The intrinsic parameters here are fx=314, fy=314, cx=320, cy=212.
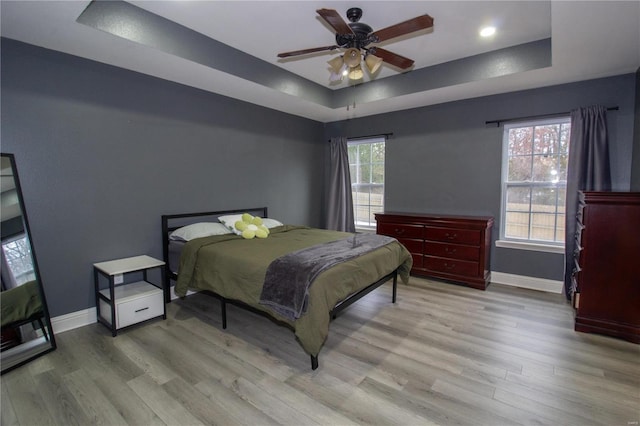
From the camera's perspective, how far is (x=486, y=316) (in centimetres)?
306

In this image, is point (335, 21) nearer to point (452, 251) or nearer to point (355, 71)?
point (355, 71)

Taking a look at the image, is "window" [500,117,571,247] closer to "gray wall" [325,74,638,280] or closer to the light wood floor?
"gray wall" [325,74,638,280]

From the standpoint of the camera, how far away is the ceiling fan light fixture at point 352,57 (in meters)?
2.29

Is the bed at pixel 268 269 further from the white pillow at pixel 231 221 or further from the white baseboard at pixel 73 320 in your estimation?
the white baseboard at pixel 73 320

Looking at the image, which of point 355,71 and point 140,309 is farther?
point 140,309

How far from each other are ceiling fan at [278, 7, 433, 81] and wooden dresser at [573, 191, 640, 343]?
80.2 inches

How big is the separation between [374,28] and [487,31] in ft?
3.36

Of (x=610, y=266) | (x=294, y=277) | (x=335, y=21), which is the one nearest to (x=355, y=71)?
(x=335, y=21)

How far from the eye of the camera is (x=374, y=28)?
2.84 meters

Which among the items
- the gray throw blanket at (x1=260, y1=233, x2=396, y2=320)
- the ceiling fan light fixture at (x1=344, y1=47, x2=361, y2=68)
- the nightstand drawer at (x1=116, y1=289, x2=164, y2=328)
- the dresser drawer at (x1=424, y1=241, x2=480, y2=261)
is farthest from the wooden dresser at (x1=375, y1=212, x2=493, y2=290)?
the nightstand drawer at (x1=116, y1=289, x2=164, y2=328)

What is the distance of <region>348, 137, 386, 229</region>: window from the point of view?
5.13 metres

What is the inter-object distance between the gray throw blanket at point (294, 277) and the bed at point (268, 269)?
2cm

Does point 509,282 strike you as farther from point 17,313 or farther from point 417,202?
point 17,313

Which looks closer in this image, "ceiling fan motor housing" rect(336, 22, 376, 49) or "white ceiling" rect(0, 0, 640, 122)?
"white ceiling" rect(0, 0, 640, 122)
